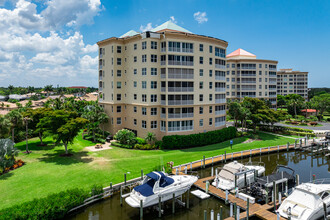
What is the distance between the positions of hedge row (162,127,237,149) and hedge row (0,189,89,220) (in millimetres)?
21278

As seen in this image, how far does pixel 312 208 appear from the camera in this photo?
18.4 meters

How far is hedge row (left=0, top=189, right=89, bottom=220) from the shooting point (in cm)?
1691

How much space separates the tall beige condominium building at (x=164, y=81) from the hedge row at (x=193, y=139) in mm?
1729

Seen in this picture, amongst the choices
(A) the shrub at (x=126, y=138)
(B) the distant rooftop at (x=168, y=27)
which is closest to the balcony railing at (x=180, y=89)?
(A) the shrub at (x=126, y=138)

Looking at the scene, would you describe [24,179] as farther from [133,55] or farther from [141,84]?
[133,55]

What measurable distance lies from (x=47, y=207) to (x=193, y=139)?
28.3 m

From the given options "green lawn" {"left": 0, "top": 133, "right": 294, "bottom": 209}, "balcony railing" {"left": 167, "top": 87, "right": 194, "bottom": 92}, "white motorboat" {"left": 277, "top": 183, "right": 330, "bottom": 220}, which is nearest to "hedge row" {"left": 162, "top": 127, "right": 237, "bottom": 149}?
"green lawn" {"left": 0, "top": 133, "right": 294, "bottom": 209}

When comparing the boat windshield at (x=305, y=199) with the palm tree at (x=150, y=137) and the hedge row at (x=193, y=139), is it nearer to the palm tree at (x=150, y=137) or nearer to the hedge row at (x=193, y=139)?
the hedge row at (x=193, y=139)

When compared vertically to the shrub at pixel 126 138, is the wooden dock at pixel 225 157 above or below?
below

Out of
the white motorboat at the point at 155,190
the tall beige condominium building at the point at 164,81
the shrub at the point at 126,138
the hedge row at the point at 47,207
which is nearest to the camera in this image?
the hedge row at the point at 47,207

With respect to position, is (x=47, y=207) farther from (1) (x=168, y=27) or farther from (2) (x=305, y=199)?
(1) (x=168, y=27)

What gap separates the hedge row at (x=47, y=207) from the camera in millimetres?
16911

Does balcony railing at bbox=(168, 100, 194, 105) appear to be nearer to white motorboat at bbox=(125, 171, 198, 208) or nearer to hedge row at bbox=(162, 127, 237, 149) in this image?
hedge row at bbox=(162, 127, 237, 149)

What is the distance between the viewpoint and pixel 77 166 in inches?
1174
